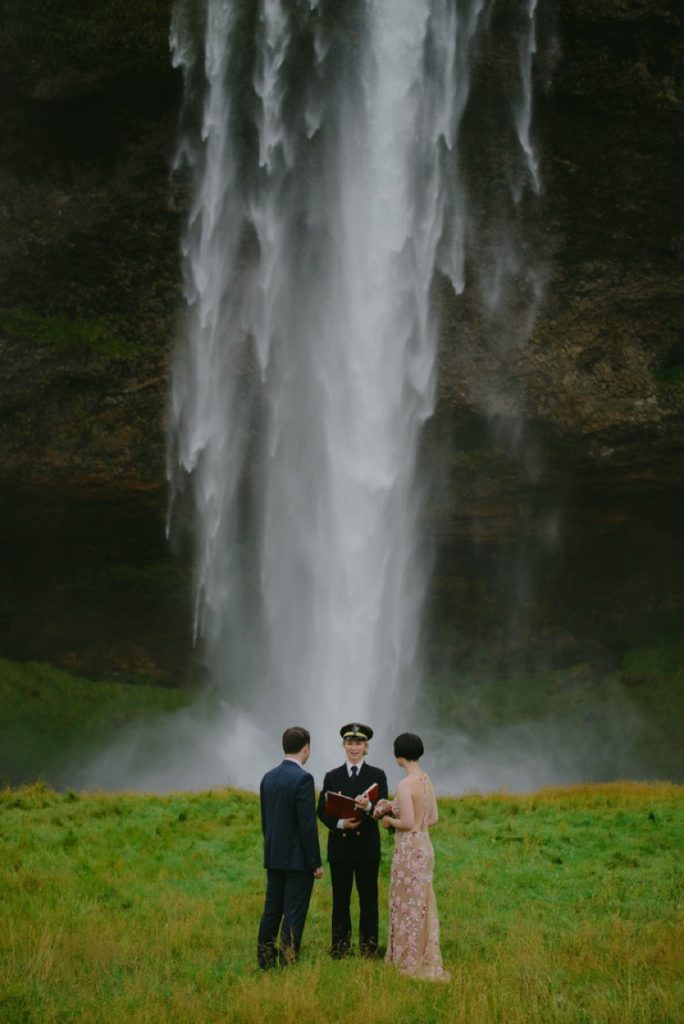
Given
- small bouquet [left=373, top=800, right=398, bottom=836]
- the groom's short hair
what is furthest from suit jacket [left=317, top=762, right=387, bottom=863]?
the groom's short hair

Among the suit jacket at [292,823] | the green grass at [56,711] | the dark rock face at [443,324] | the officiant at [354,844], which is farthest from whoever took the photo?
the green grass at [56,711]

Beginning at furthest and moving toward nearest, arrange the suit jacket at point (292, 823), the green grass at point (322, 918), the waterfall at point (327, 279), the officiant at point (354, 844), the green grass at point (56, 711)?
1. the green grass at point (56, 711)
2. the waterfall at point (327, 279)
3. the officiant at point (354, 844)
4. the suit jacket at point (292, 823)
5. the green grass at point (322, 918)

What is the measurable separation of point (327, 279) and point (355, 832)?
2042 centimetres

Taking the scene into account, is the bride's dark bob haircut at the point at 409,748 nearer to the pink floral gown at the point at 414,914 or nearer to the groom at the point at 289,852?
the pink floral gown at the point at 414,914

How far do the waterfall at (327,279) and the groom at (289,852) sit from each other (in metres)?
16.3

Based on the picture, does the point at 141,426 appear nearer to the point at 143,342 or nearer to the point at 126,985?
the point at 143,342

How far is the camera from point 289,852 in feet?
24.2

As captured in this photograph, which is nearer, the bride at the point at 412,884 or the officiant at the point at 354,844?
the bride at the point at 412,884

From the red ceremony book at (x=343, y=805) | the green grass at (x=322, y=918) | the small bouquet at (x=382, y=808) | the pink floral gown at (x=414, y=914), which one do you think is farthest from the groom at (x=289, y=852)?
A: the pink floral gown at (x=414, y=914)

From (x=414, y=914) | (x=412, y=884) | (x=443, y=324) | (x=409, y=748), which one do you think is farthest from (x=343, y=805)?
(x=443, y=324)

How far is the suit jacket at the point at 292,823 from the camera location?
7.32 meters

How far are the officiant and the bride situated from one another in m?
0.22

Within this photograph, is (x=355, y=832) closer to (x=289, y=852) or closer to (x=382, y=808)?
(x=382, y=808)

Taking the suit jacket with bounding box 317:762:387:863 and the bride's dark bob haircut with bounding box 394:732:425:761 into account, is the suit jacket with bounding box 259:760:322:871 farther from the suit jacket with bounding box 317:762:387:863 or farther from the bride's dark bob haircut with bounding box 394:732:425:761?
the bride's dark bob haircut with bounding box 394:732:425:761
